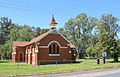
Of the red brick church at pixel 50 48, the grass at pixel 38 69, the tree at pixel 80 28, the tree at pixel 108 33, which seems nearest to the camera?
the grass at pixel 38 69

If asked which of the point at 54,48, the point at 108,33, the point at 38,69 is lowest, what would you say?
the point at 38,69

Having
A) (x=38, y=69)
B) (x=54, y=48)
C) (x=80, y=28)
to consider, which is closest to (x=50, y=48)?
(x=54, y=48)

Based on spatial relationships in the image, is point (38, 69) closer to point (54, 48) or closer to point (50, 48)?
point (50, 48)

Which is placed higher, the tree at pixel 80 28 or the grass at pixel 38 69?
the tree at pixel 80 28

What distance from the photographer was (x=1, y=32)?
92875 mm

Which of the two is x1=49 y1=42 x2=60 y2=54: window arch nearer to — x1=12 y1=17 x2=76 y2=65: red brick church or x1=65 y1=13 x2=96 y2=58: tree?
x1=12 y1=17 x2=76 y2=65: red brick church

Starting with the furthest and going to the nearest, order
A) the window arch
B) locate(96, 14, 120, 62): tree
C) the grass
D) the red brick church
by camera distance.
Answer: locate(96, 14, 120, 62): tree, the window arch, the red brick church, the grass

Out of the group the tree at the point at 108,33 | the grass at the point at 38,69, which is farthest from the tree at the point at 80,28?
the grass at the point at 38,69

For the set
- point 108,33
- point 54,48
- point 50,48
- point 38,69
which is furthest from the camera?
point 108,33

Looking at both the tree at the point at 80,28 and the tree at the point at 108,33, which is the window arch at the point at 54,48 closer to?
the tree at the point at 108,33

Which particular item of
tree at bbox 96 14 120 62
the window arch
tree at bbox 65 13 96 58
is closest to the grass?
the window arch

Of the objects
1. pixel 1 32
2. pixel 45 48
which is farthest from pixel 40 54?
pixel 1 32

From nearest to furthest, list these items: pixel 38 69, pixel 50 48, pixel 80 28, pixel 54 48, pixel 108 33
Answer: pixel 38 69 < pixel 50 48 < pixel 54 48 < pixel 108 33 < pixel 80 28

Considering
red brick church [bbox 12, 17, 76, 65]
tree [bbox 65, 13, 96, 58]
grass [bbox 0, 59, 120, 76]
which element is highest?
tree [bbox 65, 13, 96, 58]
